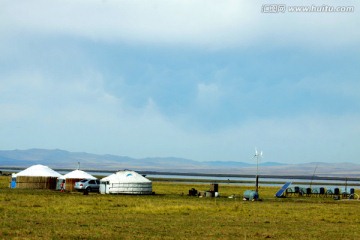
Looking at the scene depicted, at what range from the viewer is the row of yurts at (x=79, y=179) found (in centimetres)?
6119

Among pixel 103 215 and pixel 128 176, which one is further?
pixel 128 176

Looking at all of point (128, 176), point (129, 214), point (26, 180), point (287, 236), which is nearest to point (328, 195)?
point (128, 176)

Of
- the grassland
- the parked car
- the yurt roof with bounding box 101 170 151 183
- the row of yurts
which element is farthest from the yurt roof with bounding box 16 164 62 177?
the grassland

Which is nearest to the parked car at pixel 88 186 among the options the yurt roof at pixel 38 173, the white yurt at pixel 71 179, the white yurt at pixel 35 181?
the white yurt at pixel 71 179

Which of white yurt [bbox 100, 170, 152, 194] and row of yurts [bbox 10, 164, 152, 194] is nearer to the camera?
white yurt [bbox 100, 170, 152, 194]

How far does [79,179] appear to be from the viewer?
222 feet

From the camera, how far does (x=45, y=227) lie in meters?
25.0

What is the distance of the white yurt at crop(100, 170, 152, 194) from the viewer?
61.1m

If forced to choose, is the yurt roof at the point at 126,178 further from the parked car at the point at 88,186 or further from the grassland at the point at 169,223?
the grassland at the point at 169,223

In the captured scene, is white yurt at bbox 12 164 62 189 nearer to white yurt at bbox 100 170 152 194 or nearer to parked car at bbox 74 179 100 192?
parked car at bbox 74 179 100 192

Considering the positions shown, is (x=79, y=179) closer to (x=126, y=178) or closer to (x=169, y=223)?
(x=126, y=178)

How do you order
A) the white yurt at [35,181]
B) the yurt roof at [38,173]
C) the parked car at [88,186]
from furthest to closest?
the yurt roof at [38,173] → the white yurt at [35,181] → the parked car at [88,186]

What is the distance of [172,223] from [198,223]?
51.5 inches

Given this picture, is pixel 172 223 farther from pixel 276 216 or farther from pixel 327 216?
pixel 327 216
